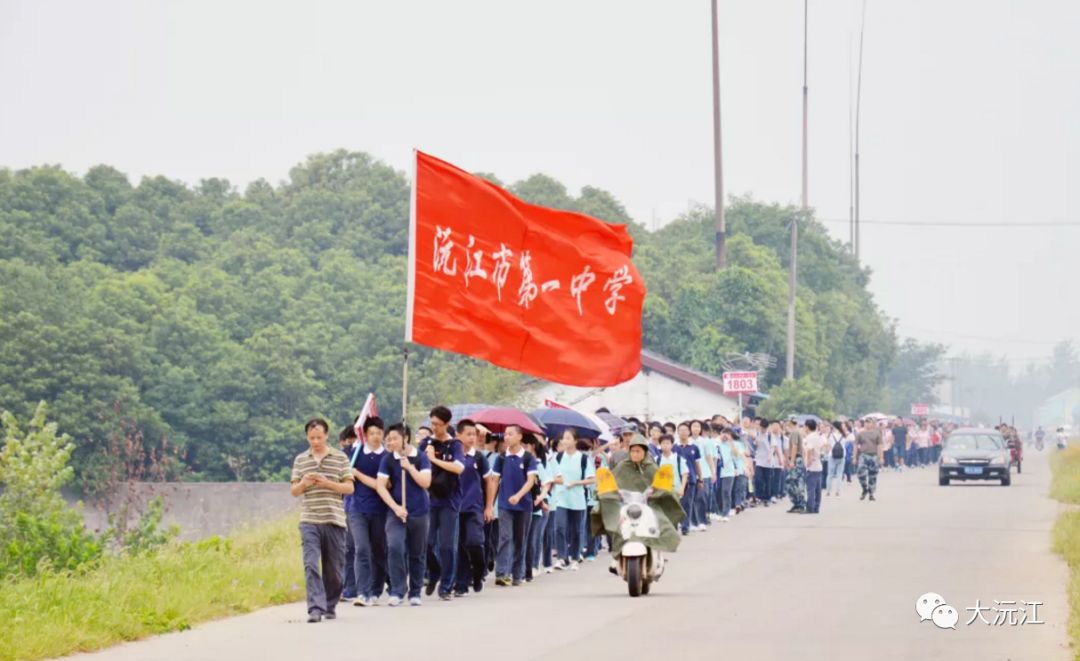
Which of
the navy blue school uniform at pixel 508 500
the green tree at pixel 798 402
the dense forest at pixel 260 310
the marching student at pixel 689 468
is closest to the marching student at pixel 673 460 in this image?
the marching student at pixel 689 468

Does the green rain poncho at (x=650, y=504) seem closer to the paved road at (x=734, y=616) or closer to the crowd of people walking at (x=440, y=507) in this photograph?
the paved road at (x=734, y=616)

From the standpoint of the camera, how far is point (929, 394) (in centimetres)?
15388

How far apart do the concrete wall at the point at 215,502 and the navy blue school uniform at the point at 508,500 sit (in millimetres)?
28423

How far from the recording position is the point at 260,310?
3130 inches

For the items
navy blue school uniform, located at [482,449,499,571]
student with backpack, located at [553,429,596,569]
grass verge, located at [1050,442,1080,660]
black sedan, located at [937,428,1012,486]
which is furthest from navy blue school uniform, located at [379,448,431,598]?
black sedan, located at [937,428,1012,486]

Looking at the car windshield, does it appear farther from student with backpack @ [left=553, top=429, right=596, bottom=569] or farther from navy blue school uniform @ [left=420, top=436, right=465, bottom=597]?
navy blue school uniform @ [left=420, top=436, right=465, bottom=597]

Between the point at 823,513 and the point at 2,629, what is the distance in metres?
22.7

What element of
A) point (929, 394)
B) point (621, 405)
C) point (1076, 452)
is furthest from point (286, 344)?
point (929, 394)

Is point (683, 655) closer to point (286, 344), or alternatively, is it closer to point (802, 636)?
point (802, 636)

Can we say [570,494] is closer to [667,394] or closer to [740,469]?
[740,469]

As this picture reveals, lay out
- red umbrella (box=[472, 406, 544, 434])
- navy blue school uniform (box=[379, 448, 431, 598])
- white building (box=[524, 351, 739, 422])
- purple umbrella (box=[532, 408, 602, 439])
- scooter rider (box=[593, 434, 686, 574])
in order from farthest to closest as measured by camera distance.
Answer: white building (box=[524, 351, 739, 422]) < purple umbrella (box=[532, 408, 602, 439]) < red umbrella (box=[472, 406, 544, 434]) < scooter rider (box=[593, 434, 686, 574]) < navy blue school uniform (box=[379, 448, 431, 598])

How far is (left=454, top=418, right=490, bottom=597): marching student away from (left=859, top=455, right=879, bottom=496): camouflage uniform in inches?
844

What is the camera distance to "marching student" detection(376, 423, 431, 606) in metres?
17.8

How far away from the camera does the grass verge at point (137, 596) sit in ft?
45.5
